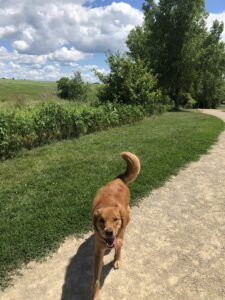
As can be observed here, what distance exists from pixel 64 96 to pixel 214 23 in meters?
22.6

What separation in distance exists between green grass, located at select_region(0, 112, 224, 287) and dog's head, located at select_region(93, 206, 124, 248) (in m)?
1.36

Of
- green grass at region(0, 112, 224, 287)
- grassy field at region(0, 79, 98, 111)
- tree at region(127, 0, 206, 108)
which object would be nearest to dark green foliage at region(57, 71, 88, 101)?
grassy field at region(0, 79, 98, 111)

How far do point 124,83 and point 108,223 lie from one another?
57.8ft

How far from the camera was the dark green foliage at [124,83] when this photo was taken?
67.9ft

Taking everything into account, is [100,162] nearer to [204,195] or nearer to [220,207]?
[204,195]

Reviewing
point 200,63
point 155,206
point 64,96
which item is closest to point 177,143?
point 155,206

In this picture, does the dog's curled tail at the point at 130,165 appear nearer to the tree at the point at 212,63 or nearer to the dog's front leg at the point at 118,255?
the dog's front leg at the point at 118,255

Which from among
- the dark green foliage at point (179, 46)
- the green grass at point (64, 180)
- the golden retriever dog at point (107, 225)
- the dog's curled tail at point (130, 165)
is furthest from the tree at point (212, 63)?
the golden retriever dog at point (107, 225)

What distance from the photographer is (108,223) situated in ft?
12.4

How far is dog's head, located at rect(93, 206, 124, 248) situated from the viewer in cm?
377

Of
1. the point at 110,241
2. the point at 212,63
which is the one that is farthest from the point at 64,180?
the point at 212,63

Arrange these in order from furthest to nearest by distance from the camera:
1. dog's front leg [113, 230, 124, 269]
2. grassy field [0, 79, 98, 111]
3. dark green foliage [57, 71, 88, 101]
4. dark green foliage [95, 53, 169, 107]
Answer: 1. dark green foliage [57, 71, 88, 101]
2. grassy field [0, 79, 98, 111]
3. dark green foliage [95, 53, 169, 107]
4. dog's front leg [113, 230, 124, 269]

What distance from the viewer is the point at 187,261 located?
4652 millimetres

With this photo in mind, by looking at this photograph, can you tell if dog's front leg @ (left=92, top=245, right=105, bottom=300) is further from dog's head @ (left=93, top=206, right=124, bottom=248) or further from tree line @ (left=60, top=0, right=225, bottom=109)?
tree line @ (left=60, top=0, right=225, bottom=109)
